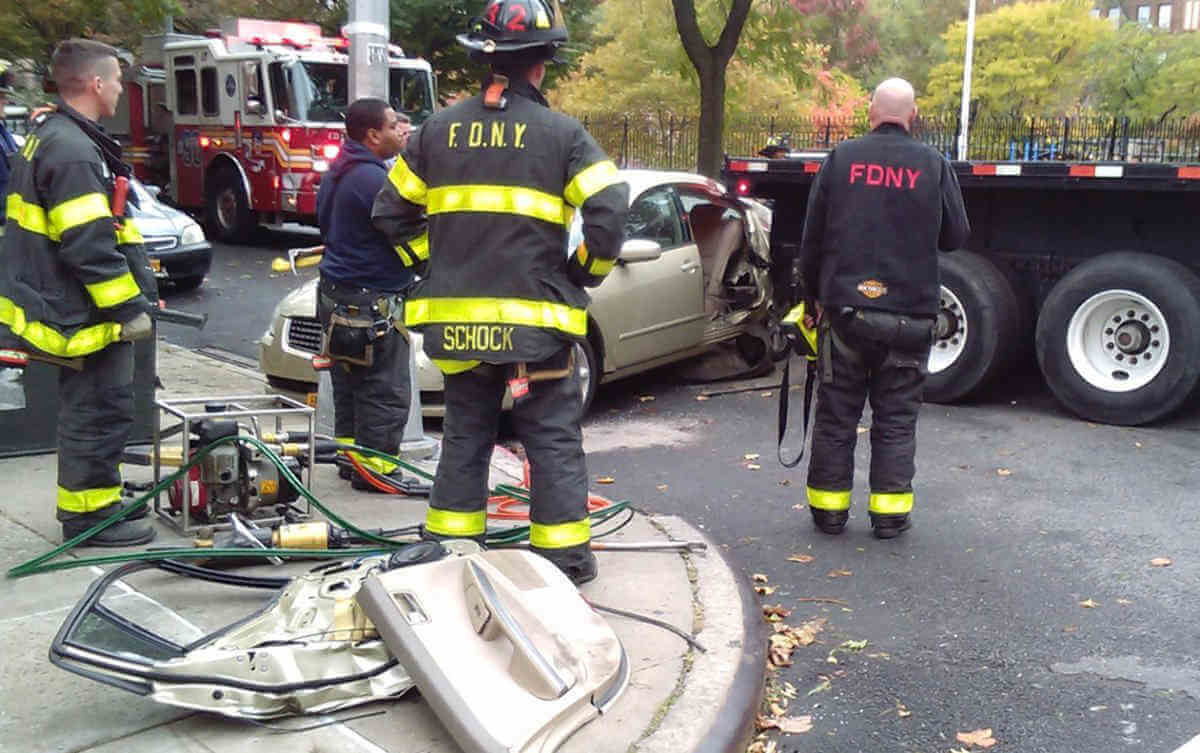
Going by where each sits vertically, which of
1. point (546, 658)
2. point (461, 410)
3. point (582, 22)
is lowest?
point (546, 658)

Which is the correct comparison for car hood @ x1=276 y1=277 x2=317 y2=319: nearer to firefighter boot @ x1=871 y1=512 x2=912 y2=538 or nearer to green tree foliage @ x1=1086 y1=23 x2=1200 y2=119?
firefighter boot @ x1=871 y1=512 x2=912 y2=538

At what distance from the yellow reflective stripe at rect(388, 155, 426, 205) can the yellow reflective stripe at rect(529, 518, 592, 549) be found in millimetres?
1227

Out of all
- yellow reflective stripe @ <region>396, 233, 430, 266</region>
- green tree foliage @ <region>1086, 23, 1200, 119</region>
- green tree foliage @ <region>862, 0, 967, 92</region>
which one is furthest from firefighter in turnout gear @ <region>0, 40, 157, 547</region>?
green tree foliage @ <region>862, 0, 967, 92</region>

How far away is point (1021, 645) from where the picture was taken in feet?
14.2

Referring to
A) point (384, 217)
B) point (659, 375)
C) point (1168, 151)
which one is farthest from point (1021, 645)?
point (1168, 151)

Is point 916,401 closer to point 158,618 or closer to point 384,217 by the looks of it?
point 384,217

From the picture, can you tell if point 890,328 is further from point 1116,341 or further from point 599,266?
point 1116,341

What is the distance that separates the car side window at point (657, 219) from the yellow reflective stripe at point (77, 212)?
4.35 meters

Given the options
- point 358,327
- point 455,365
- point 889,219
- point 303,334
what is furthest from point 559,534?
point 303,334

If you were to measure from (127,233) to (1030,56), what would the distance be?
42550 millimetres

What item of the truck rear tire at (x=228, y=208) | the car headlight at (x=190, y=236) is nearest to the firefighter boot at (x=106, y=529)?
the car headlight at (x=190, y=236)

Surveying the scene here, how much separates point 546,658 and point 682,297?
207 inches

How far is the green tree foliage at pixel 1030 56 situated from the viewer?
1620 inches

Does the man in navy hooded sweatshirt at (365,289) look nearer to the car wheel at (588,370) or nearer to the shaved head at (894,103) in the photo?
the car wheel at (588,370)
